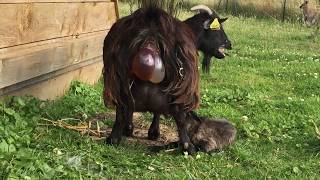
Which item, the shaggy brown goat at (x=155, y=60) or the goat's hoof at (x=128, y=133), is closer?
the shaggy brown goat at (x=155, y=60)

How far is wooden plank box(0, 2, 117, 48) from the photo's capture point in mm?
4773

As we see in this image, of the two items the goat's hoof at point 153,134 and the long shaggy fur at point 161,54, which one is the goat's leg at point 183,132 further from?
the goat's hoof at point 153,134

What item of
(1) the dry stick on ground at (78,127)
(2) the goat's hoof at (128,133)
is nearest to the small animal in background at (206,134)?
(2) the goat's hoof at (128,133)

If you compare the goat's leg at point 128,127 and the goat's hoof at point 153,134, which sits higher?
the goat's leg at point 128,127

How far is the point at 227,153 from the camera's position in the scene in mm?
4691

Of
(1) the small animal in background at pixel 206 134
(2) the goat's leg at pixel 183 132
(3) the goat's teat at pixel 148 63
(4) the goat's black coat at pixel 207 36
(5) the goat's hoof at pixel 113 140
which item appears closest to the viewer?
(3) the goat's teat at pixel 148 63

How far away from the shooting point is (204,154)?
453 cm

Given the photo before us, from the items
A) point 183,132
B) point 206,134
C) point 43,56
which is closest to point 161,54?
point 183,132

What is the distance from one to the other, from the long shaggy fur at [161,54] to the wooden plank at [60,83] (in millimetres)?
1331

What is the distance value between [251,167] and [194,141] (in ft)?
1.87

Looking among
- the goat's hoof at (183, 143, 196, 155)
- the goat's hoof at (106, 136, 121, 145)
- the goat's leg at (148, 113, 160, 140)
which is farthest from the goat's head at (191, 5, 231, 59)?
the goat's hoof at (106, 136, 121, 145)

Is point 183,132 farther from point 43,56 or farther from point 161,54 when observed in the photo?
point 43,56

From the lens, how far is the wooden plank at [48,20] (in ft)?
15.7

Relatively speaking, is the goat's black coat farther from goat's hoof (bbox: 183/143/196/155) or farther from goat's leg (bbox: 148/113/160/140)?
goat's hoof (bbox: 183/143/196/155)
